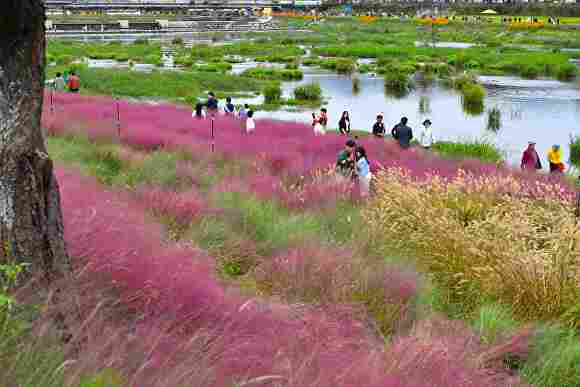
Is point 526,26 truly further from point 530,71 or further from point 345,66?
point 345,66

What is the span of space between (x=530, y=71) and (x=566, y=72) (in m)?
2.64

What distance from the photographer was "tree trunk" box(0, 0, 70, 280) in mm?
4973

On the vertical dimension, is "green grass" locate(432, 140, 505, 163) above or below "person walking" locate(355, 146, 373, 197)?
below

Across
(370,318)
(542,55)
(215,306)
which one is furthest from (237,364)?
(542,55)

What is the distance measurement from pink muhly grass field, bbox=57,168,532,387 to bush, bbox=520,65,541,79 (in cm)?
5263

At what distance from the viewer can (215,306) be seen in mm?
5605

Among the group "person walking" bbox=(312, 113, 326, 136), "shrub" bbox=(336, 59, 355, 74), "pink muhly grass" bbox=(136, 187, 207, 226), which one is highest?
"shrub" bbox=(336, 59, 355, 74)

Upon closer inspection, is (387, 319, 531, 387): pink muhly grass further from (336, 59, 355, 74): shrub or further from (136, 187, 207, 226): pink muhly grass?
(336, 59, 355, 74): shrub

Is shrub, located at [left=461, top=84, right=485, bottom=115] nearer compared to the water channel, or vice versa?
the water channel

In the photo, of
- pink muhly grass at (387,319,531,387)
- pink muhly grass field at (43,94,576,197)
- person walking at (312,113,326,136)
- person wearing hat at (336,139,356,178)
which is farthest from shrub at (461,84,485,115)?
pink muhly grass at (387,319,531,387)

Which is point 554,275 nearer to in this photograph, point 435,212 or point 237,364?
point 435,212

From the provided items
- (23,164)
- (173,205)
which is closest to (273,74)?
(173,205)

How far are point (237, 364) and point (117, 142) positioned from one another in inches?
482

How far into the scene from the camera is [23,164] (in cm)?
499
